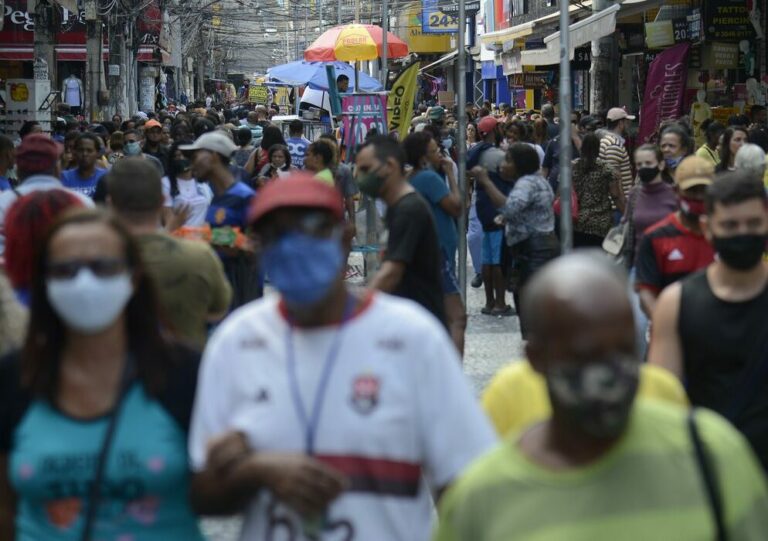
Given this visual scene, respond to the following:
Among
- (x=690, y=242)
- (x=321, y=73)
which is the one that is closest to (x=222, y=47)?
(x=321, y=73)

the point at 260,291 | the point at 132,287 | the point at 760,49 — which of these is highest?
the point at 760,49

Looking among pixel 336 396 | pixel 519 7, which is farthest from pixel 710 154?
pixel 519 7

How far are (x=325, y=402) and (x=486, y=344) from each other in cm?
916

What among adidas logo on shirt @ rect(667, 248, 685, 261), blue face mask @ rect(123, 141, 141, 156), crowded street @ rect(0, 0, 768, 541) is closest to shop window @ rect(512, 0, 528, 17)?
blue face mask @ rect(123, 141, 141, 156)

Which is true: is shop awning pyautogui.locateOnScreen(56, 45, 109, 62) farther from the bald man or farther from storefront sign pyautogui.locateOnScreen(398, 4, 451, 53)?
the bald man

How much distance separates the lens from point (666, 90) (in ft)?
69.2

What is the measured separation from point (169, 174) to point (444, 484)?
297 inches

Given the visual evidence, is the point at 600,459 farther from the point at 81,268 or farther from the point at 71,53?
the point at 71,53

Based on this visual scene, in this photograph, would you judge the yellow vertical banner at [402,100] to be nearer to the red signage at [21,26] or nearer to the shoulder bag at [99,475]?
the shoulder bag at [99,475]

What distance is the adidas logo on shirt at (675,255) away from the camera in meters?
6.35

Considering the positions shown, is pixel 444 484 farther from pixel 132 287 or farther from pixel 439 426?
pixel 132 287

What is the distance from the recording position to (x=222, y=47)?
12569 centimetres

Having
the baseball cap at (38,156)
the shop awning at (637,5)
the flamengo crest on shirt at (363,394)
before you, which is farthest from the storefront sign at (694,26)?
the flamengo crest on shirt at (363,394)

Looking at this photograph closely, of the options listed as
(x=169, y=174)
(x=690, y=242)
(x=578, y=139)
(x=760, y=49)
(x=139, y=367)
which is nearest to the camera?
(x=139, y=367)
